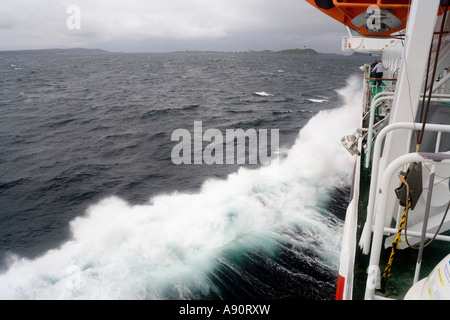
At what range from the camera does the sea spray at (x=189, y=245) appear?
6.45m

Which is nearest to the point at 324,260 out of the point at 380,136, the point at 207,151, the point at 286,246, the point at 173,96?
the point at 286,246

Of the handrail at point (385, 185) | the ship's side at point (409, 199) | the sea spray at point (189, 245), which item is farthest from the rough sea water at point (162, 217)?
the handrail at point (385, 185)

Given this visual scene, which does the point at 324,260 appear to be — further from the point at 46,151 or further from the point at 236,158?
the point at 46,151

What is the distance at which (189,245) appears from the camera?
24.7 feet

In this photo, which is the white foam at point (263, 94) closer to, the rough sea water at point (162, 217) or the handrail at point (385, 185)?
the rough sea water at point (162, 217)

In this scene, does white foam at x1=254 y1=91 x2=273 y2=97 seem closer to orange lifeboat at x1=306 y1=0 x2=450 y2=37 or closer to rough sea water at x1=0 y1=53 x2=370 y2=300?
rough sea water at x1=0 y1=53 x2=370 y2=300

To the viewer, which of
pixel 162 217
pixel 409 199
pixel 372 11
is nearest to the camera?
pixel 409 199

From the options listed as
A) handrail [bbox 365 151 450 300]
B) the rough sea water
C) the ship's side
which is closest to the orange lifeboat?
the ship's side

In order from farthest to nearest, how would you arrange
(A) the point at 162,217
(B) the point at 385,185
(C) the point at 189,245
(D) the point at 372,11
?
1. (A) the point at 162,217
2. (C) the point at 189,245
3. (D) the point at 372,11
4. (B) the point at 385,185

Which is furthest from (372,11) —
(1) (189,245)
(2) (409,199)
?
(1) (189,245)

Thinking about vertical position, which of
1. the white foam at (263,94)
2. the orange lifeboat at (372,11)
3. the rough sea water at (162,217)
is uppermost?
the orange lifeboat at (372,11)

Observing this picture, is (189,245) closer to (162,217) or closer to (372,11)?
(162,217)

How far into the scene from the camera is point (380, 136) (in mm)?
2762
